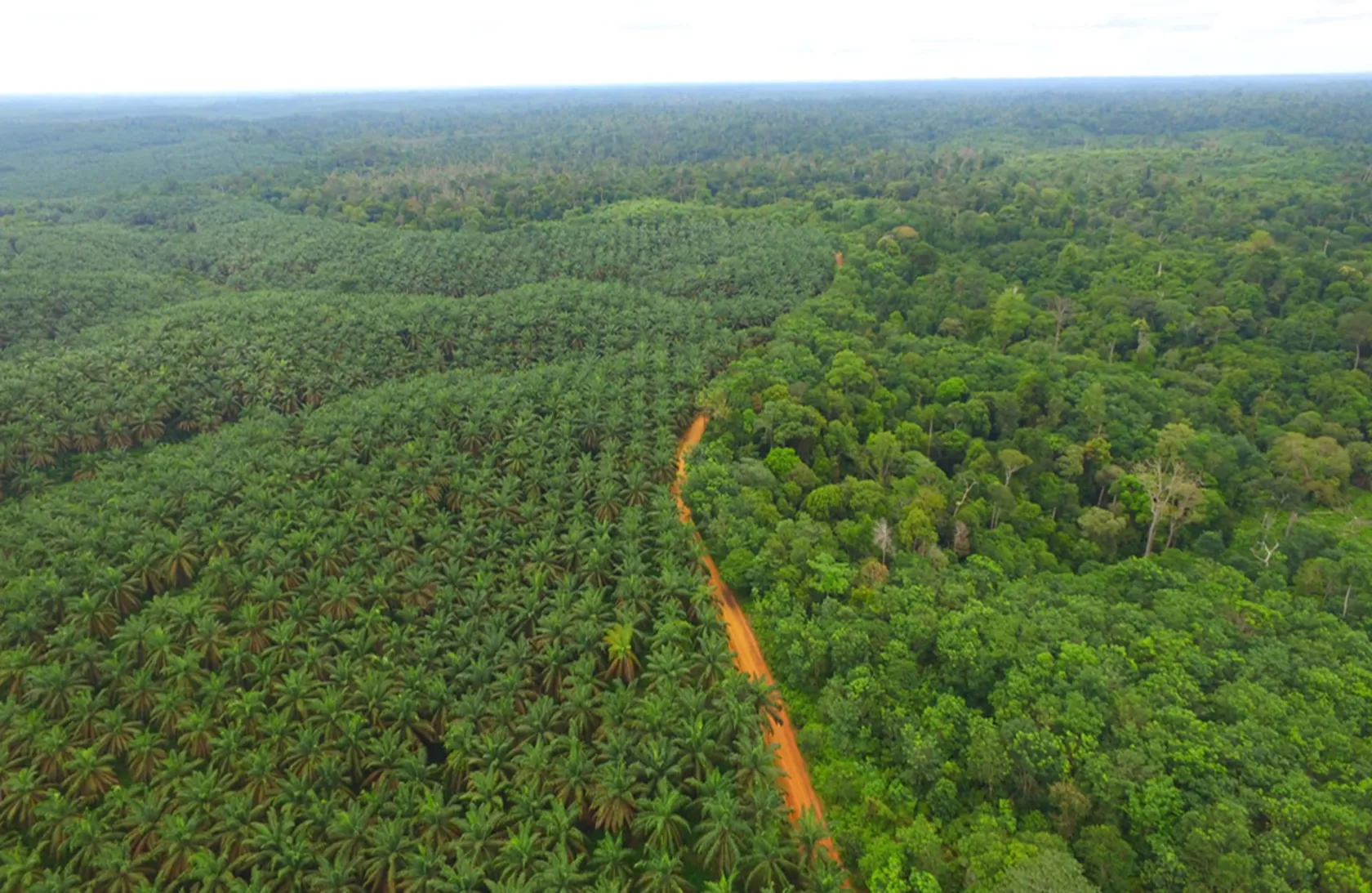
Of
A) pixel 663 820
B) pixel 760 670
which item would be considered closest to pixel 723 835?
pixel 663 820

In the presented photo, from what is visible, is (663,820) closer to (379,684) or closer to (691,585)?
(691,585)

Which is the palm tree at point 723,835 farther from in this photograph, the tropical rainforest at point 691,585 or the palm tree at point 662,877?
the palm tree at point 662,877

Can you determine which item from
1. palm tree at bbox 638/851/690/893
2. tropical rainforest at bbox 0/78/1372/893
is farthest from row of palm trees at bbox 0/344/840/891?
tropical rainforest at bbox 0/78/1372/893

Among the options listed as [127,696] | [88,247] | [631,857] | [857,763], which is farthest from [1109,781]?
[88,247]

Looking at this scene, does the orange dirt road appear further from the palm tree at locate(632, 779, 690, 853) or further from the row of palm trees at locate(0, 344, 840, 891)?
the palm tree at locate(632, 779, 690, 853)

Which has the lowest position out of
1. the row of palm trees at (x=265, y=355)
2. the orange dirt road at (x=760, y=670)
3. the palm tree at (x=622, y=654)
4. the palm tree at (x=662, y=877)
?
the orange dirt road at (x=760, y=670)

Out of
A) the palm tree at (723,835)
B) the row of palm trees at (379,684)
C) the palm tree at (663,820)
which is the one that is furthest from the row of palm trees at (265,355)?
the palm tree at (723,835)
